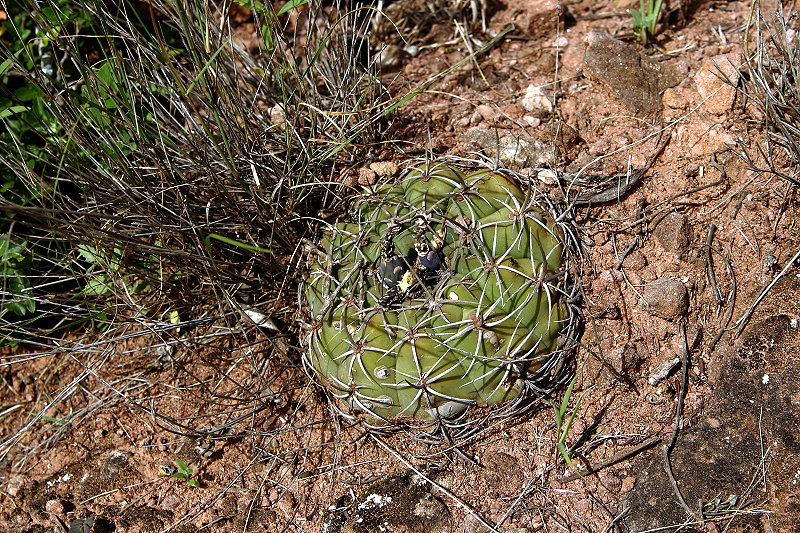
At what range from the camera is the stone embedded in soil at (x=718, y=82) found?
100.0 inches

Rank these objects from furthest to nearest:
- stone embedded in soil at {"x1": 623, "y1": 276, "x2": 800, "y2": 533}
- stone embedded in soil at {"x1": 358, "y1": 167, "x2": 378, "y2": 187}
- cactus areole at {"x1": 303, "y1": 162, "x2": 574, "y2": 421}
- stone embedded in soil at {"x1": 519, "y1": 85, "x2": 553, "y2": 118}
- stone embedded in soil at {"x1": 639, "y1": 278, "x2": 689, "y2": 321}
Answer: stone embedded in soil at {"x1": 519, "y1": 85, "x2": 553, "y2": 118}, stone embedded in soil at {"x1": 358, "y1": 167, "x2": 378, "y2": 187}, stone embedded in soil at {"x1": 639, "y1": 278, "x2": 689, "y2": 321}, cactus areole at {"x1": 303, "y1": 162, "x2": 574, "y2": 421}, stone embedded in soil at {"x1": 623, "y1": 276, "x2": 800, "y2": 533}

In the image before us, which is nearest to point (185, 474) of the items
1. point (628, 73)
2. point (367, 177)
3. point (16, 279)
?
point (16, 279)

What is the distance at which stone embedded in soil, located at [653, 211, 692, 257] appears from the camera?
2.31 meters

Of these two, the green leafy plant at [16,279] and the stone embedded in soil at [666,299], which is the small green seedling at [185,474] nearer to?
the green leafy plant at [16,279]

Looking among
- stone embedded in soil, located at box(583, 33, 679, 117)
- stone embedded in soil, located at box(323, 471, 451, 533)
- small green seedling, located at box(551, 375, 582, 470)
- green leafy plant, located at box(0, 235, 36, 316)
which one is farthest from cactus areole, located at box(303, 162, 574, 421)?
green leafy plant, located at box(0, 235, 36, 316)

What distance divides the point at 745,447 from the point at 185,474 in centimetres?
183

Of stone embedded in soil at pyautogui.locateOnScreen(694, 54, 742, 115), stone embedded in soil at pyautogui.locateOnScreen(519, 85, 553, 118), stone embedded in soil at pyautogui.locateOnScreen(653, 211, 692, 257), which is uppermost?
stone embedded in soil at pyautogui.locateOnScreen(694, 54, 742, 115)

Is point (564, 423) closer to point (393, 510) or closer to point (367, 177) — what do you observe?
point (393, 510)

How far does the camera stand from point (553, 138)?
2.63 metres

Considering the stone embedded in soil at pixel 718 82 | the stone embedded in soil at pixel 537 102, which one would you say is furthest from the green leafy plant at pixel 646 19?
the stone embedded in soil at pixel 537 102

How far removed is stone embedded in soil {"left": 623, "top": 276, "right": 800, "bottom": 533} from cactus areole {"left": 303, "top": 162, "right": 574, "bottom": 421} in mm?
479

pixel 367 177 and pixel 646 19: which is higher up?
pixel 646 19

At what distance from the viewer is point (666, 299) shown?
2238mm

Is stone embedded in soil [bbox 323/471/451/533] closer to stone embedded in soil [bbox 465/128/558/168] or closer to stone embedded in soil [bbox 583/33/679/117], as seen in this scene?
stone embedded in soil [bbox 465/128/558/168]
